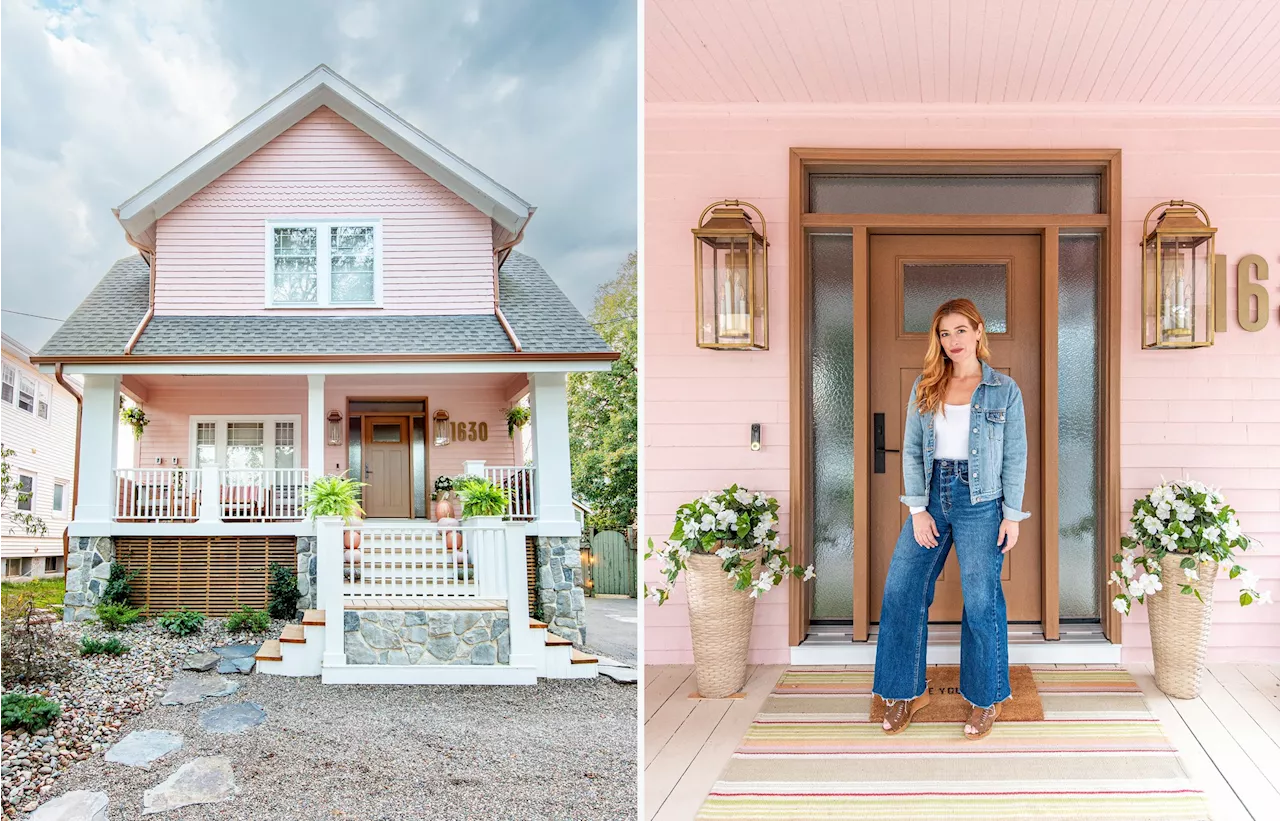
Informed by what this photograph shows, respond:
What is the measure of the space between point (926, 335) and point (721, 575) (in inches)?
52.8

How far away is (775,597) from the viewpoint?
3.84 m

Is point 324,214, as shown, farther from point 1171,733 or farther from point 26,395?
point 1171,733

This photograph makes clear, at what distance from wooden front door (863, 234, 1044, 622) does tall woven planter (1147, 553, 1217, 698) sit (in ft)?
1.73

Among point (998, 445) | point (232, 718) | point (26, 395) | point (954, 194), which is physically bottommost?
point (232, 718)

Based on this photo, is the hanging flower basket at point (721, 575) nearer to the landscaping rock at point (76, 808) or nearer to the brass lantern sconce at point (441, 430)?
the brass lantern sconce at point (441, 430)

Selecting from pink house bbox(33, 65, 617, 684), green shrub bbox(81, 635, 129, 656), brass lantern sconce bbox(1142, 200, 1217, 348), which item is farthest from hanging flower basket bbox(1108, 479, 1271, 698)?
green shrub bbox(81, 635, 129, 656)

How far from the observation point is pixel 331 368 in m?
2.52

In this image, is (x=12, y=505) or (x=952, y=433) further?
(x=952, y=433)

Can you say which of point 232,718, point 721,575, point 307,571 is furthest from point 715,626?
point 232,718

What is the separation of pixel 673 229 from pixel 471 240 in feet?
4.41

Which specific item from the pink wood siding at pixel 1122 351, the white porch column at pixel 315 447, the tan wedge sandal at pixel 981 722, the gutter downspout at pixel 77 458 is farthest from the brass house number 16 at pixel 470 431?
the tan wedge sandal at pixel 981 722

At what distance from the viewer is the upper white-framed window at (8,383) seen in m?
2.34

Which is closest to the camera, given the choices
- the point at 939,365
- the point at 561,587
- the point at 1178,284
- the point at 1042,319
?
the point at 561,587

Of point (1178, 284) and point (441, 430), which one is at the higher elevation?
point (1178, 284)
